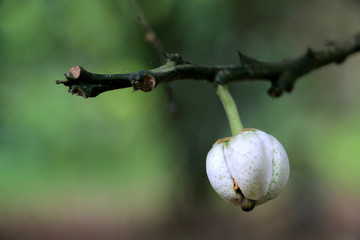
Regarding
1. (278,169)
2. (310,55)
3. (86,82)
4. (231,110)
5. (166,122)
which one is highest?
(166,122)

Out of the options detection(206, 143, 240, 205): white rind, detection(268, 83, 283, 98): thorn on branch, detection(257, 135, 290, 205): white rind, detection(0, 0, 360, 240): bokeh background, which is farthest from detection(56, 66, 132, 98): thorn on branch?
detection(0, 0, 360, 240): bokeh background

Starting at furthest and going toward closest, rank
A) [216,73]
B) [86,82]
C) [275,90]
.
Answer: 1. [275,90]
2. [216,73]
3. [86,82]

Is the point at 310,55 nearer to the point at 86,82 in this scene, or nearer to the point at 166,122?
the point at 86,82

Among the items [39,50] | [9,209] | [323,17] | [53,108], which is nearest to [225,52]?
[323,17]

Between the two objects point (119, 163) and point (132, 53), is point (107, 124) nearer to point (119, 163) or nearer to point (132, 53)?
point (119, 163)

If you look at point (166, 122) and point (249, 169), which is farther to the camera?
point (166, 122)

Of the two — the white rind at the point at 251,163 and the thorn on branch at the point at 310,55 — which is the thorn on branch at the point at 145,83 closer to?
the white rind at the point at 251,163

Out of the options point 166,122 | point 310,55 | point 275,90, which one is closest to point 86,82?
point 275,90
